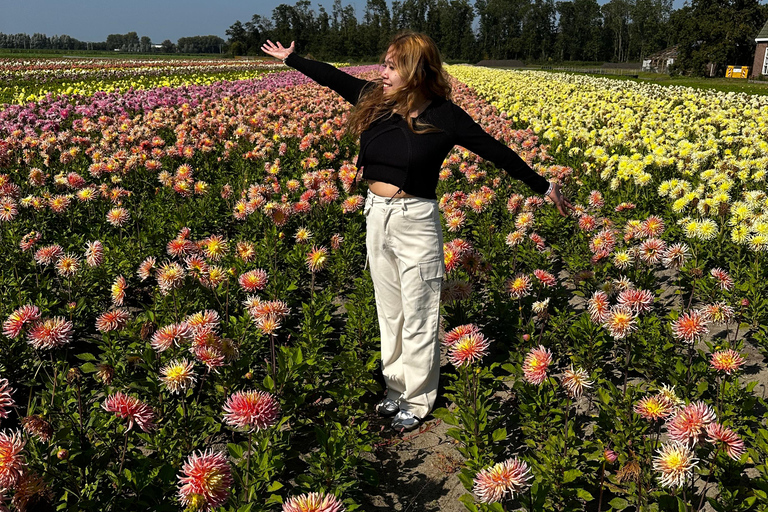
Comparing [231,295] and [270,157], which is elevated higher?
[270,157]

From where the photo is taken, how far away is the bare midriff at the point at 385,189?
323cm

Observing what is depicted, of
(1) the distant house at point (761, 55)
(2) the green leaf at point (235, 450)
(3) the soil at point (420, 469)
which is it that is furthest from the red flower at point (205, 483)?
(1) the distant house at point (761, 55)

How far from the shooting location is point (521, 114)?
591 inches

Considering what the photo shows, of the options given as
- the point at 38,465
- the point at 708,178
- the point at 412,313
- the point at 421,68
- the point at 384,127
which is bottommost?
the point at 38,465

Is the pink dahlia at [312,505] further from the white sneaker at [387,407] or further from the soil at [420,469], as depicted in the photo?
the white sneaker at [387,407]

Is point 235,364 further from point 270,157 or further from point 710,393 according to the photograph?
point 270,157

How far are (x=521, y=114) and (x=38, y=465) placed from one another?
14.3m

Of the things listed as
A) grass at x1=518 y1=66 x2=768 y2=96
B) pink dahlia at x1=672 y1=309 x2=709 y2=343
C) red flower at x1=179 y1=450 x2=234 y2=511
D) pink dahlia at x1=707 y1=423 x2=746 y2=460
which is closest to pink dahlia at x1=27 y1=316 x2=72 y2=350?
red flower at x1=179 y1=450 x2=234 y2=511

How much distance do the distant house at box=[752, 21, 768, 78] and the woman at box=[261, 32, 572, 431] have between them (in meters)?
62.6

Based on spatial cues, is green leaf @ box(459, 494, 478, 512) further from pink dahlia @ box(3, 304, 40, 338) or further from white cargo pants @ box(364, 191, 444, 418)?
pink dahlia @ box(3, 304, 40, 338)

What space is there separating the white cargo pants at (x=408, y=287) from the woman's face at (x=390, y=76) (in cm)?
63

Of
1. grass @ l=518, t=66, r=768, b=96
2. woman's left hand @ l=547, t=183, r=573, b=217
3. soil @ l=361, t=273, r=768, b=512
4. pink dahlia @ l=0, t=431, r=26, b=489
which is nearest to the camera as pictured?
pink dahlia @ l=0, t=431, r=26, b=489

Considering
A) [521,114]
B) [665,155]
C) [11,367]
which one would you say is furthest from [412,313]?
[521,114]

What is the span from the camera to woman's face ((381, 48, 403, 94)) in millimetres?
3121
